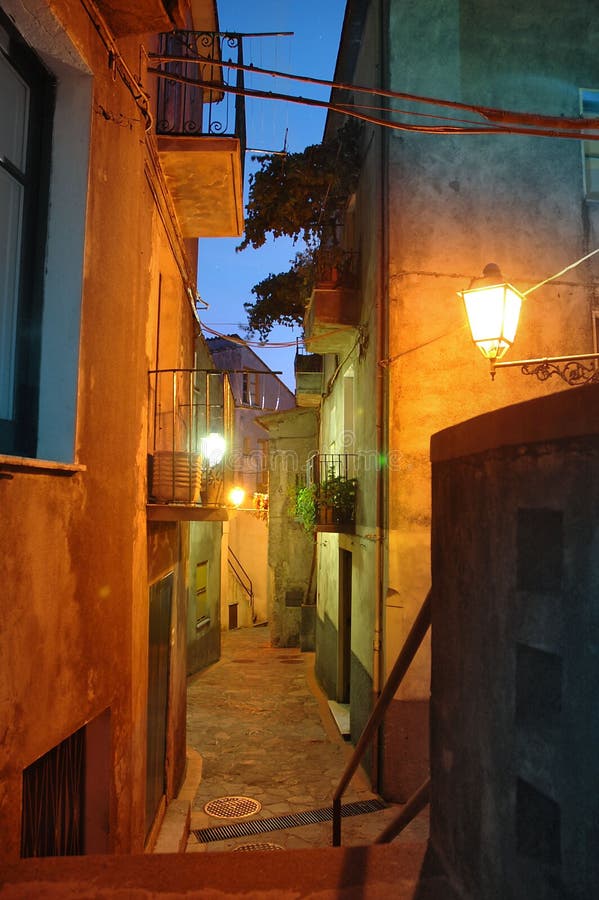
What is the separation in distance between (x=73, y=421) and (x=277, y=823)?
672 centimetres

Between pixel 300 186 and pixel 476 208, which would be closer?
pixel 476 208

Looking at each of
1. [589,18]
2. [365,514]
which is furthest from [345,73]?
[365,514]

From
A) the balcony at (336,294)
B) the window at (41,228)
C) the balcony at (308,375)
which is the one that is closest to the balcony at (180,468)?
the window at (41,228)

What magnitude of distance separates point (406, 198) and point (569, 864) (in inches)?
395

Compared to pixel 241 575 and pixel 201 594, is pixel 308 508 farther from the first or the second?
pixel 241 575

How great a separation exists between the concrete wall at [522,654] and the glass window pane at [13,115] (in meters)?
3.23

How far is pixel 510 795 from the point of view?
2.19 meters

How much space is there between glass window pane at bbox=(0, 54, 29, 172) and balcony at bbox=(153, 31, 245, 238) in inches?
108

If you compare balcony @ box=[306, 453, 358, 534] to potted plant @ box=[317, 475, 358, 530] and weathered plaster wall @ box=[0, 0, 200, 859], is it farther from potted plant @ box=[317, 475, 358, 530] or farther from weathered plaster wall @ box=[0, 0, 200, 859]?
weathered plaster wall @ box=[0, 0, 200, 859]

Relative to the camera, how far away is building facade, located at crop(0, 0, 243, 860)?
146 inches

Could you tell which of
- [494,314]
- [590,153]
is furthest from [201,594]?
[590,153]

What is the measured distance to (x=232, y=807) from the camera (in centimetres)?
909

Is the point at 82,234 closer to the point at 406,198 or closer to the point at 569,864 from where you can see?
the point at 569,864

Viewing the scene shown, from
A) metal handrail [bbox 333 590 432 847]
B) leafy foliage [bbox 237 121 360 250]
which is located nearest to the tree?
leafy foliage [bbox 237 121 360 250]
